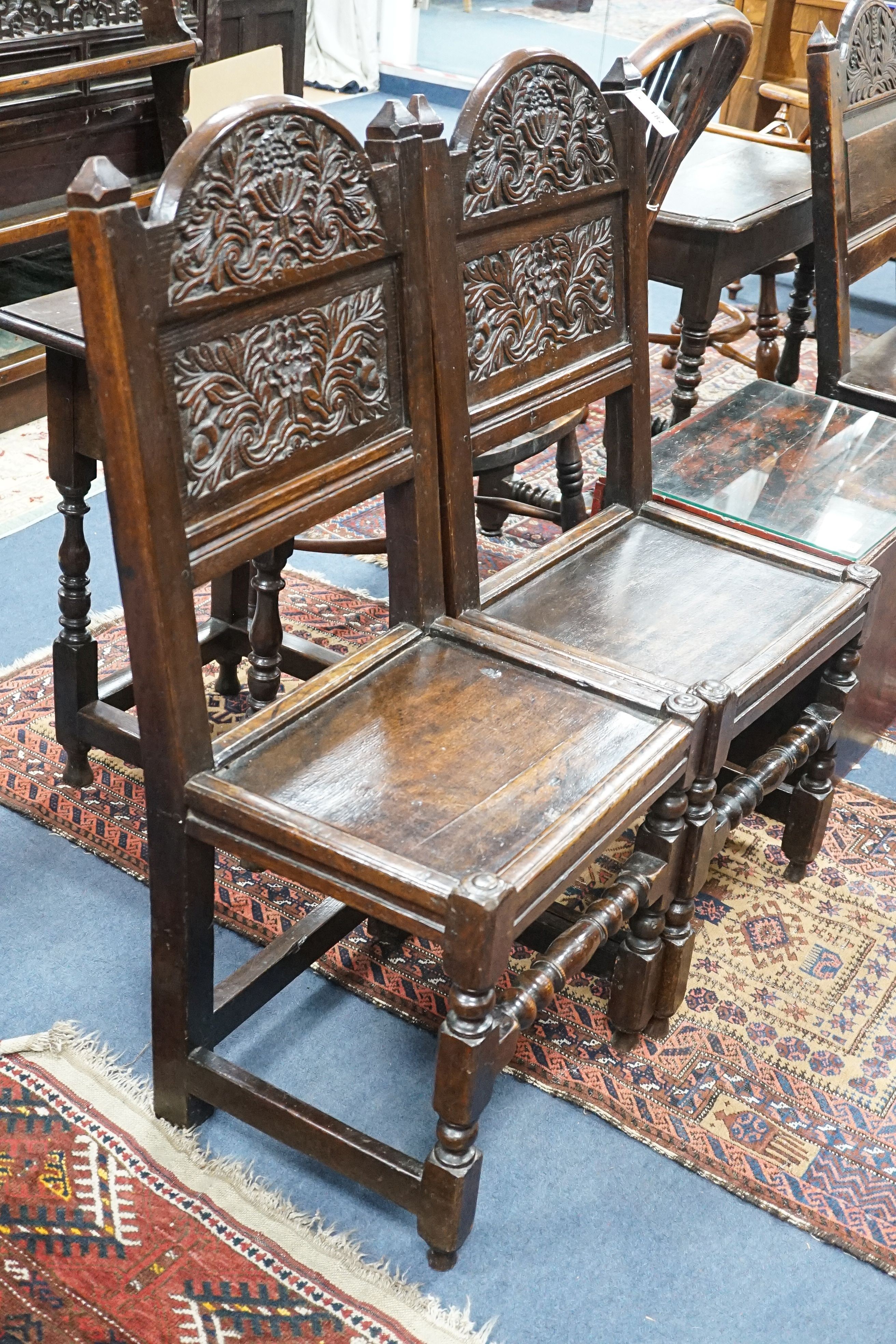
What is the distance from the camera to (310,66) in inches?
309

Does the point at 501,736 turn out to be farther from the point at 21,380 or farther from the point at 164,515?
the point at 21,380

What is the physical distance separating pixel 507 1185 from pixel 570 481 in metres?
A: 1.68

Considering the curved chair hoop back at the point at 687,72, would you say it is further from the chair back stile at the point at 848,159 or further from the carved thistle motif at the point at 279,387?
the carved thistle motif at the point at 279,387

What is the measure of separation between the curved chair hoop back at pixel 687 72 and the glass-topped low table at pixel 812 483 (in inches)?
17.8

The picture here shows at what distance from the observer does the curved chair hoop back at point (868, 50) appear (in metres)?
2.82

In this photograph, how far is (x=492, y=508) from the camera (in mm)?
3412

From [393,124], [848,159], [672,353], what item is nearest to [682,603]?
[393,124]

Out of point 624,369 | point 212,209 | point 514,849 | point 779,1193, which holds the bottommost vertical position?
point 779,1193

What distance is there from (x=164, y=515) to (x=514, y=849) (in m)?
0.53

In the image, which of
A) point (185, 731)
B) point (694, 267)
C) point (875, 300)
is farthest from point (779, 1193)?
point (875, 300)

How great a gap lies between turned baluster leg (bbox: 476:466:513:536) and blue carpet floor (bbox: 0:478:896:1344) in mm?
1393

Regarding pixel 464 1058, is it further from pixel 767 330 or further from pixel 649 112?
pixel 767 330

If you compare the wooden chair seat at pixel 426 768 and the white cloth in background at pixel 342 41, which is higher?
the white cloth in background at pixel 342 41

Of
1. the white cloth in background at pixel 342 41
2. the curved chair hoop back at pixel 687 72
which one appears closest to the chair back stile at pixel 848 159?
the curved chair hoop back at pixel 687 72
